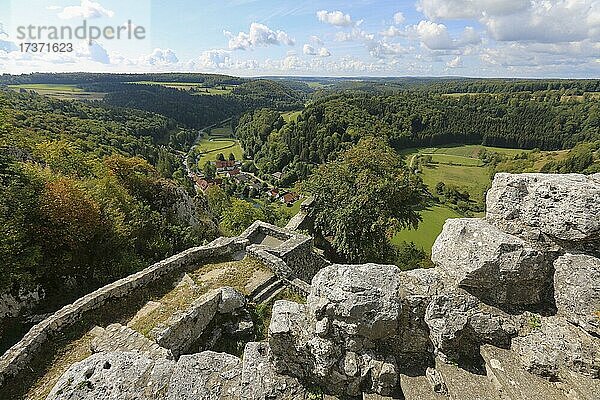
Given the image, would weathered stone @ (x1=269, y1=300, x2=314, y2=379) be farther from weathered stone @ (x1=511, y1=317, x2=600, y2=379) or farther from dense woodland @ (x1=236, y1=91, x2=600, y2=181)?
dense woodland @ (x1=236, y1=91, x2=600, y2=181)

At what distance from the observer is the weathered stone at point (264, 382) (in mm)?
6797

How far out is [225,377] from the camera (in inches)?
276

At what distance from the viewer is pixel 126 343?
900cm

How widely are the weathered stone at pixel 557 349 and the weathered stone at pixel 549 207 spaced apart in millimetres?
1686

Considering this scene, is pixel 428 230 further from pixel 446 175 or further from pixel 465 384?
pixel 465 384

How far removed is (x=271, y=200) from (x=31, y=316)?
221 feet

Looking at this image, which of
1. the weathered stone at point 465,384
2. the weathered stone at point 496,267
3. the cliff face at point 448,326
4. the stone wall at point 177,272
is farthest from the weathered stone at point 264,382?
the stone wall at point 177,272

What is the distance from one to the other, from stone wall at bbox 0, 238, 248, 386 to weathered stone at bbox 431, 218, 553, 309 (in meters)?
10.3

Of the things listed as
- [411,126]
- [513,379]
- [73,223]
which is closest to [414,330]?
[513,379]

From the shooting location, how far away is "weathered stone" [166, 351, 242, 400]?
6566mm

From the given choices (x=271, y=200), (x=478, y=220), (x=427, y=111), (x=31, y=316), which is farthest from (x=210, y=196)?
(x=427, y=111)

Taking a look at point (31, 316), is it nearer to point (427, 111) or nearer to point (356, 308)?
point (356, 308)

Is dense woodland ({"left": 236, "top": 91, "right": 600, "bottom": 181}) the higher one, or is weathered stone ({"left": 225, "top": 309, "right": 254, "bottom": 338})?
dense woodland ({"left": 236, "top": 91, "right": 600, "bottom": 181})

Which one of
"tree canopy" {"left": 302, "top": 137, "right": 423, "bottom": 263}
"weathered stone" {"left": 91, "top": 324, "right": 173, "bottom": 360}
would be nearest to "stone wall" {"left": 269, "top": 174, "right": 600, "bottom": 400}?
"weathered stone" {"left": 91, "top": 324, "right": 173, "bottom": 360}
